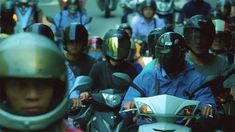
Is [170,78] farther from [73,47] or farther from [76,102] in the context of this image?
[73,47]

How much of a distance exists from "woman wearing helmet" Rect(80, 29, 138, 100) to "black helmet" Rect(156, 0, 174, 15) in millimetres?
10454

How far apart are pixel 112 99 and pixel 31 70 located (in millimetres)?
2631

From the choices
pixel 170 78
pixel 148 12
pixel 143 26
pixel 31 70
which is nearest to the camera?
pixel 31 70

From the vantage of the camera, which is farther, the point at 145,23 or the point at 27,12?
the point at 27,12

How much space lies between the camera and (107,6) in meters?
23.2

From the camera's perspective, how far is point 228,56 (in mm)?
9234

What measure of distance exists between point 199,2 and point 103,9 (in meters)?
8.20

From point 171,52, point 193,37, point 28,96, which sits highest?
point 28,96

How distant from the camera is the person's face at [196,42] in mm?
7336

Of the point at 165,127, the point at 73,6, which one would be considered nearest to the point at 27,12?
the point at 73,6

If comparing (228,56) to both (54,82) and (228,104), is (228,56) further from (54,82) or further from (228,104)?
(54,82)

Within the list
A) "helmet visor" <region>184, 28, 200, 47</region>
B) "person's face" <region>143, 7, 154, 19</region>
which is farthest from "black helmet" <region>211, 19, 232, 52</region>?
"person's face" <region>143, 7, 154, 19</region>

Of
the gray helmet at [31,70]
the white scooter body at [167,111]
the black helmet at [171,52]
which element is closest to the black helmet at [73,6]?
the black helmet at [171,52]

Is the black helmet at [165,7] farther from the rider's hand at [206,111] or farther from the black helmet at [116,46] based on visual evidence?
the rider's hand at [206,111]
